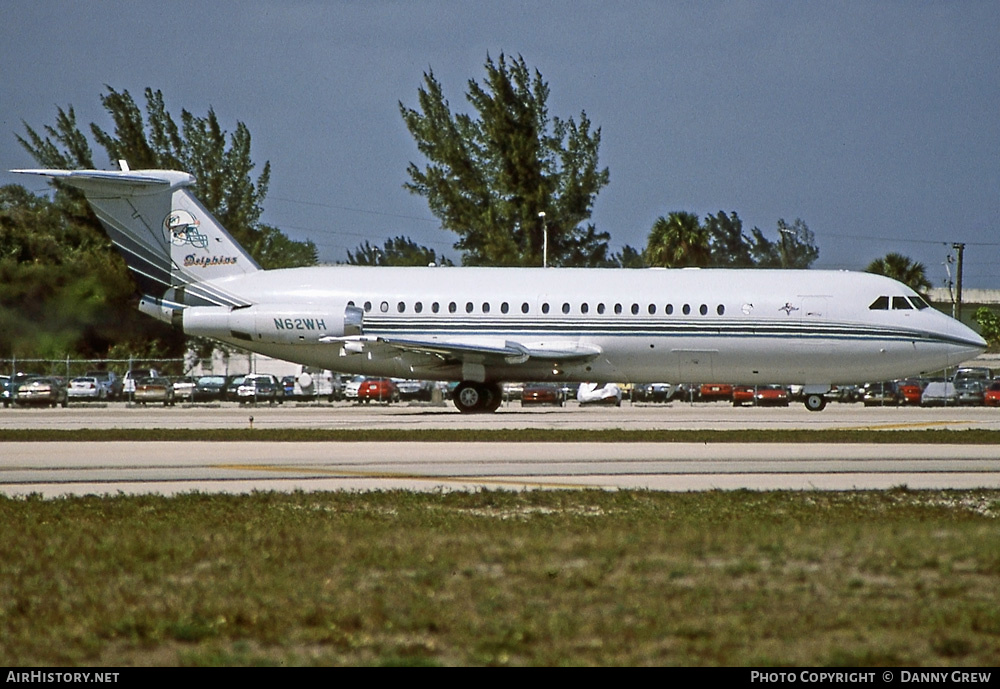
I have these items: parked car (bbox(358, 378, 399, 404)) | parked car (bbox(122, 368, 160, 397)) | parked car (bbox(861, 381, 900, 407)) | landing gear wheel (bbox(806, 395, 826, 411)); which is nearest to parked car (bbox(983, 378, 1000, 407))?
parked car (bbox(861, 381, 900, 407))

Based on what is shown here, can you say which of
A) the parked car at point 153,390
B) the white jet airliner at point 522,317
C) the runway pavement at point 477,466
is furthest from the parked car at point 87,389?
the runway pavement at point 477,466

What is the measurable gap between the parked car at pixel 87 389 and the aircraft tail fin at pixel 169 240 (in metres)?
13.6

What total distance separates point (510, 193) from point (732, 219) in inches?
2784

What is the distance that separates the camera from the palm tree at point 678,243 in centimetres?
7775

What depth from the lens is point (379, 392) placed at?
52969 millimetres

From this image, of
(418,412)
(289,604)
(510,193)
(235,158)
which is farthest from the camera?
(510,193)

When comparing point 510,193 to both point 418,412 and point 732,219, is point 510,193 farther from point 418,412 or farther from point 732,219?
point 732,219

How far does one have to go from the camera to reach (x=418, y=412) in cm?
3747

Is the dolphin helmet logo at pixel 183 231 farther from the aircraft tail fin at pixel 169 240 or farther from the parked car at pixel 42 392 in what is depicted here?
the parked car at pixel 42 392

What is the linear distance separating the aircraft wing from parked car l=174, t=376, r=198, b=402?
15.7 metres

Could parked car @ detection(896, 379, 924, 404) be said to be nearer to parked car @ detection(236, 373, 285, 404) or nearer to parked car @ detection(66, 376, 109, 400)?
parked car @ detection(236, 373, 285, 404)

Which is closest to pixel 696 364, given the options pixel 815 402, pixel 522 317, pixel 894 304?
pixel 815 402

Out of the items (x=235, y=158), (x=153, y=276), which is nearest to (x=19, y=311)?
(x=153, y=276)

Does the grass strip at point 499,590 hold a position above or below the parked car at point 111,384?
below
